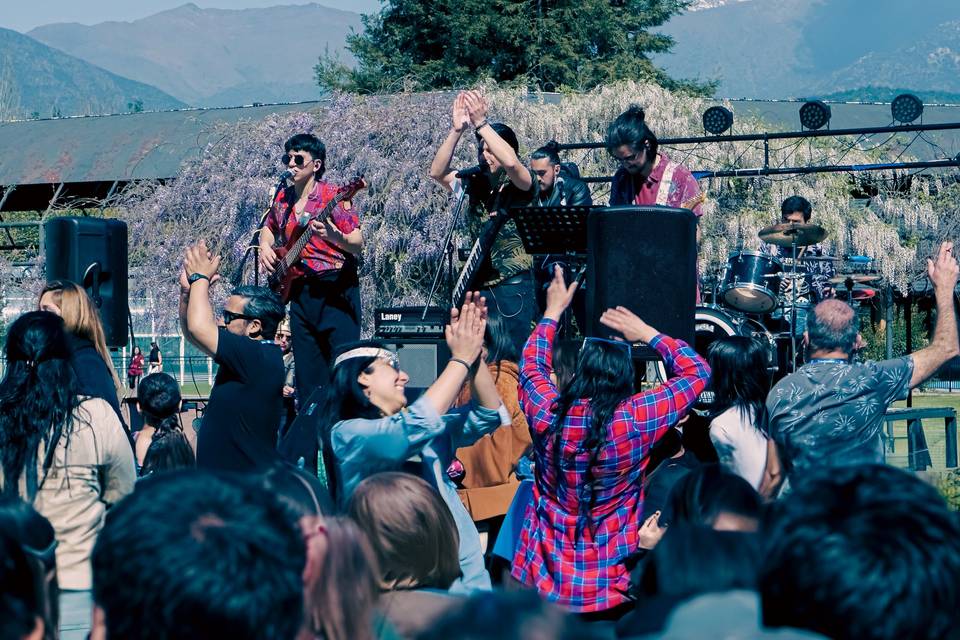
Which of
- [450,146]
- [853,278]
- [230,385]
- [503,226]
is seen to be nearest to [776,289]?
[853,278]

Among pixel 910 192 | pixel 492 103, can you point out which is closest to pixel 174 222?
pixel 492 103

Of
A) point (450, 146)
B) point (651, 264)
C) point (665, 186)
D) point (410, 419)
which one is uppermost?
point (450, 146)

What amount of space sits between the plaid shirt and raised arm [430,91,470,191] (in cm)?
218

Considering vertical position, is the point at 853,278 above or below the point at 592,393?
above

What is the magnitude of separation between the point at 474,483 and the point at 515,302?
185cm

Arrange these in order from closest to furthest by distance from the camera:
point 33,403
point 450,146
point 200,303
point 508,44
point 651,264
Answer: point 33,403
point 200,303
point 651,264
point 450,146
point 508,44

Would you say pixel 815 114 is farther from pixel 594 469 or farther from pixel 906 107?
pixel 594 469

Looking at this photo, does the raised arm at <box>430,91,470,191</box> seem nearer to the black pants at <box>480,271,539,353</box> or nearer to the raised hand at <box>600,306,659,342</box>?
the black pants at <box>480,271,539,353</box>

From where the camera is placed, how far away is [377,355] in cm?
455

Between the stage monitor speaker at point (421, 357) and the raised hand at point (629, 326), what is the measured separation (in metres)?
2.10

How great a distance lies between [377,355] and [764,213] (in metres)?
20.5

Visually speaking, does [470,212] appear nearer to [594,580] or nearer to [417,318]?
[417,318]

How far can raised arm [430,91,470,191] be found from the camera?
21.2 feet

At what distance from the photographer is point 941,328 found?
499 cm
